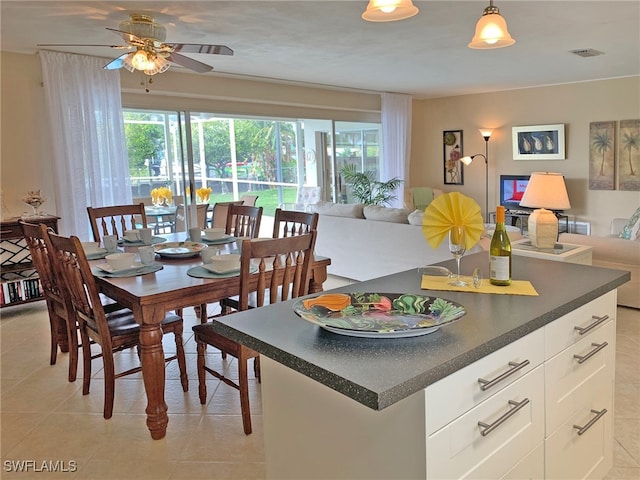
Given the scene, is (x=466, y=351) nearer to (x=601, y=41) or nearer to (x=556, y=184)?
(x=556, y=184)

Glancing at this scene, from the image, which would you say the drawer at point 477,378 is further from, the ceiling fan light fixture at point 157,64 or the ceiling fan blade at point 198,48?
the ceiling fan light fixture at point 157,64

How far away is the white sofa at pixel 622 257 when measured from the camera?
4.15 m

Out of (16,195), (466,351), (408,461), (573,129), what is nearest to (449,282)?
(466,351)

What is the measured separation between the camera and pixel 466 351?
3.92 ft

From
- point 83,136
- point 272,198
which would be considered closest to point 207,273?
point 83,136

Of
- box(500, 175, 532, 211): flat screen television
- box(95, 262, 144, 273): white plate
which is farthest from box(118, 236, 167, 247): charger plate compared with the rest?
box(500, 175, 532, 211): flat screen television

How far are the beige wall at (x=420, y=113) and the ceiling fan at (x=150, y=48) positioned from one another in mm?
1685

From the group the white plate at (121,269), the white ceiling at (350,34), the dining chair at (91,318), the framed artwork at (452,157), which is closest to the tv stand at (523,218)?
the framed artwork at (452,157)

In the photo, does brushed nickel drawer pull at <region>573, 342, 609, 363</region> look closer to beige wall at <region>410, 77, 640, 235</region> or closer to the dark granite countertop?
the dark granite countertop

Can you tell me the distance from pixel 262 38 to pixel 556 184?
2640 millimetres

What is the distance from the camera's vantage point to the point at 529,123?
25.4ft

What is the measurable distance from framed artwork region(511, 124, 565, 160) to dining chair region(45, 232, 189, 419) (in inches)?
262

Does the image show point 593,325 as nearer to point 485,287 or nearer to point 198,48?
point 485,287

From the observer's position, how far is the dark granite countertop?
1.08 metres
